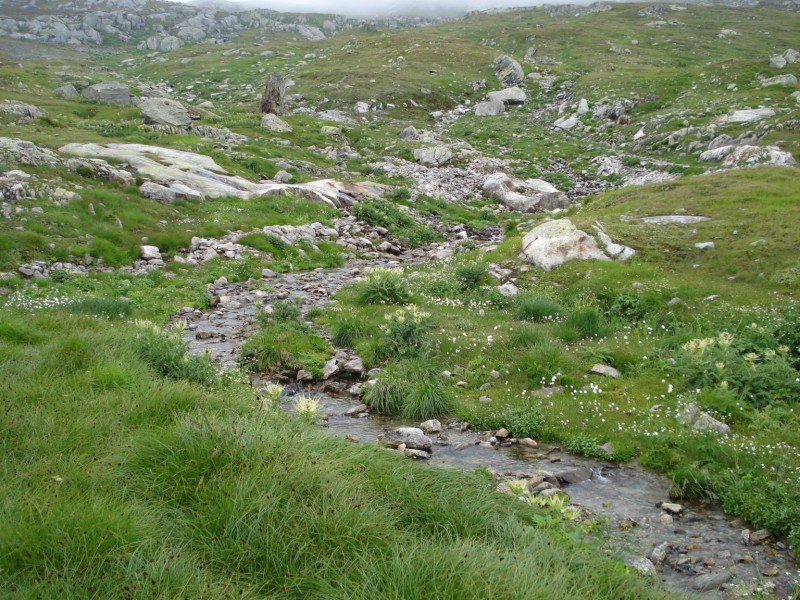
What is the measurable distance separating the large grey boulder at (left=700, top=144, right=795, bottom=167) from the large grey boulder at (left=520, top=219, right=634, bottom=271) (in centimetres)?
1536

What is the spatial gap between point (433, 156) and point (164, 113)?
21680 millimetres

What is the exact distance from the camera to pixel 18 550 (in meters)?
3.66

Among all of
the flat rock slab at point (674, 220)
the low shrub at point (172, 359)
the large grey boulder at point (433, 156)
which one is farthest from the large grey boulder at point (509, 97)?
the low shrub at point (172, 359)

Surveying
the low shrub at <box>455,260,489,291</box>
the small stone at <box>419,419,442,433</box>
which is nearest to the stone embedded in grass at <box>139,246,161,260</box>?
the low shrub at <box>455,260,489,291</box>

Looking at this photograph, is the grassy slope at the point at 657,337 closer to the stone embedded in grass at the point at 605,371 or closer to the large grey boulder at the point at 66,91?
the stone embedded in grass at the point at 605,371

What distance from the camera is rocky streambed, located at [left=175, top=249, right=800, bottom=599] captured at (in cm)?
→ 581

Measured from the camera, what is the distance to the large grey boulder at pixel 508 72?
82625 millimetres

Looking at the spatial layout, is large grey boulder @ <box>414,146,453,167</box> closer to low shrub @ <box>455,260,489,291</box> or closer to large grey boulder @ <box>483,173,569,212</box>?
large grey boulder @ <box>483,173,569,212</box>

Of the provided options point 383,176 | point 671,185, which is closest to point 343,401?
point 671,185

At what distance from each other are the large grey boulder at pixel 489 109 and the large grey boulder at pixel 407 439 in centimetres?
6573

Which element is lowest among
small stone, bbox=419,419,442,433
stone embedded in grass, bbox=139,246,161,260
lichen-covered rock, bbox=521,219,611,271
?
stone embedded in grass, bbox=139,246,161,260

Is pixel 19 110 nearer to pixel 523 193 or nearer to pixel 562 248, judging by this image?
pixel 523 193

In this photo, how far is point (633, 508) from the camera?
282 inches

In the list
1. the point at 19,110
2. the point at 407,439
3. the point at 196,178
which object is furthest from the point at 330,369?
→ the point at 19,110
